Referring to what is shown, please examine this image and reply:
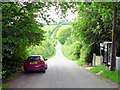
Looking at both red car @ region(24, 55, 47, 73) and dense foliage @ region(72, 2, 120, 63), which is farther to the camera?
dense foliage @ region(72, 2, 120, 63)

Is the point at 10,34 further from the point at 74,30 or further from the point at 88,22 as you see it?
the point at 74,30

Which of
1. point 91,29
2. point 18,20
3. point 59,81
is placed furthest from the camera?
point 91,29

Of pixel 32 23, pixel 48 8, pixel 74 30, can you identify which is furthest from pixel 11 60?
pixel 74 30

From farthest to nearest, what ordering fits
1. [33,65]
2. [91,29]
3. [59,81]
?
[91,29], [33,65], [59,81]

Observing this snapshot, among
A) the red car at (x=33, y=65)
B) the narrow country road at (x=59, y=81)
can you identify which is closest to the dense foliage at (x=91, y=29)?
the red car at (x=33, y=65)

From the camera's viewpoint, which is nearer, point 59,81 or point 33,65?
point 59,81

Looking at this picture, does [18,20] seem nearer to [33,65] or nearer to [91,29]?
[33,65]

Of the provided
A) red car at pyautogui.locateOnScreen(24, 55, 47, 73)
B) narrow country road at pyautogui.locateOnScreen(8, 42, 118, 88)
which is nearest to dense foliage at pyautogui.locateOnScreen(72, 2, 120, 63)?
red car at pyautogui.locateOnScreen(24, 55, 47, 73)

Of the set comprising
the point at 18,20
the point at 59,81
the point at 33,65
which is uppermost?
the point at 18,20

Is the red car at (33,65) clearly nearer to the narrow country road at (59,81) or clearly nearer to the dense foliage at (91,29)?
the narrow country road at (59,81)

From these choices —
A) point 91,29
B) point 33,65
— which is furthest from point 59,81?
point 91,29

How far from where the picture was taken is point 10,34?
10289 millimetres

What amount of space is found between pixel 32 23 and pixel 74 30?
11.9m

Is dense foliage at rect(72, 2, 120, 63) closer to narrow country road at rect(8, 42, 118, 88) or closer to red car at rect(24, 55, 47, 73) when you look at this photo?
red car at rect(24, 55, 47, 73)
